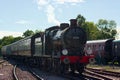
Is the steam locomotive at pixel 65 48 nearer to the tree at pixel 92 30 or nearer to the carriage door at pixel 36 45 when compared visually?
the carriage door at pixel 36 45

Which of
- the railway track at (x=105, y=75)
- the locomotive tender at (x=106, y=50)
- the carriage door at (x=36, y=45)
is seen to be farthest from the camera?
the locomotive tender at (x=106, y=50)

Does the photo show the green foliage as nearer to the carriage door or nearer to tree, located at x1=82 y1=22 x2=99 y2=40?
tree, located at x1=82 y1=22 x2=99 y2=40

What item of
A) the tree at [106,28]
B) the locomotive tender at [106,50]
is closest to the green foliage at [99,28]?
the tree at [106,28]

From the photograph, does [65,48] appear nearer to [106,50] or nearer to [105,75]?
[105,75]

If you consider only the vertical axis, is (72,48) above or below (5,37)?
below

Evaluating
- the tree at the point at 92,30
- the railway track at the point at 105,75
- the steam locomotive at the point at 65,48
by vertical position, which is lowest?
the railway track at the point at 105,75

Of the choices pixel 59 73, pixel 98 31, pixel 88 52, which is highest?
pixel 98 31

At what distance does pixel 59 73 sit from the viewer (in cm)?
2095

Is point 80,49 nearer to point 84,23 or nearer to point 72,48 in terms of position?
point 72,48

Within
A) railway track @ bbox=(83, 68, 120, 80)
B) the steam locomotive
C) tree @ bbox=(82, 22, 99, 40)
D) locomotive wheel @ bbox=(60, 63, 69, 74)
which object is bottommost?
railway track @ bbox=(83, 68, 120, 80)

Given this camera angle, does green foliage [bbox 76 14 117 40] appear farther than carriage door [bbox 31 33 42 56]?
Yes

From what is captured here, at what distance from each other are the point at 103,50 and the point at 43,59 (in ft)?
49.1

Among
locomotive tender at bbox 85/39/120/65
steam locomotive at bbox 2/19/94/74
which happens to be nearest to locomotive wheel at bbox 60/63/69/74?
steam locomotive at bbox 2/19/94/74

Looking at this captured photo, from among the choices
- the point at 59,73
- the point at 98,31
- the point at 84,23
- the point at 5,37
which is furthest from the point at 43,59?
the point at 5,37
